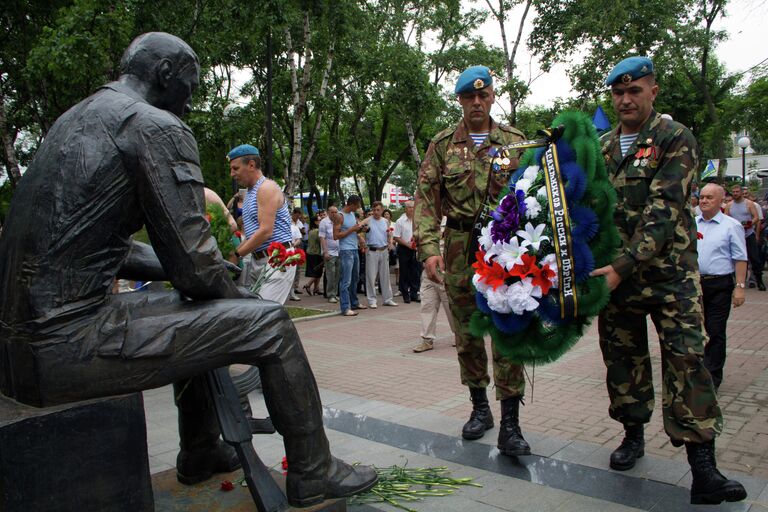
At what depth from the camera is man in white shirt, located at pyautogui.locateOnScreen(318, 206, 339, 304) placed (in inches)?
505

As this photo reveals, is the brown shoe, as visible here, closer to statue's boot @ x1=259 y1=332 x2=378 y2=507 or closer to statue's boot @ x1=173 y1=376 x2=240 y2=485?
statue's boot @ x1=173 y1=376 x2=240 y2=485

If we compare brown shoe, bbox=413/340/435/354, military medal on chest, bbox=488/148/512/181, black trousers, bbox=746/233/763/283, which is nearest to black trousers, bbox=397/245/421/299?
brown shoe, bbox=413/340/435/354

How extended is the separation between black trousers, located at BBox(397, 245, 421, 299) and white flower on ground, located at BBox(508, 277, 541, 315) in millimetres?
9612

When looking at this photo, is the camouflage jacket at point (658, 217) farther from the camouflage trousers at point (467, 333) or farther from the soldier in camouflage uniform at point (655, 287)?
the camouflage trousers at point (467, 333)

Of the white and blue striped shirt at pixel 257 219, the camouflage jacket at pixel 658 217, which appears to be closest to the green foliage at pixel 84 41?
the white and blue striped shirt at pixel 257 219

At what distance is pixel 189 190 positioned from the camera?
233 cm

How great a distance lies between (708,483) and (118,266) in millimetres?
2790

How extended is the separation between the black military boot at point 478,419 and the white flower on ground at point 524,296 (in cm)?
135

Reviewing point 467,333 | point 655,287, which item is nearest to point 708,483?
point 655,287

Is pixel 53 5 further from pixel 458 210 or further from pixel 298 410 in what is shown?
pixel 298 410

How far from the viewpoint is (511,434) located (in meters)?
3.83

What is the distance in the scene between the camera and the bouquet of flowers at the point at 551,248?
3076 millimetres

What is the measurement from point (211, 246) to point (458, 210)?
2.10 m

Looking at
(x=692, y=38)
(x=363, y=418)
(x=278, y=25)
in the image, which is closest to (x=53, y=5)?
(x=278, y=25)
